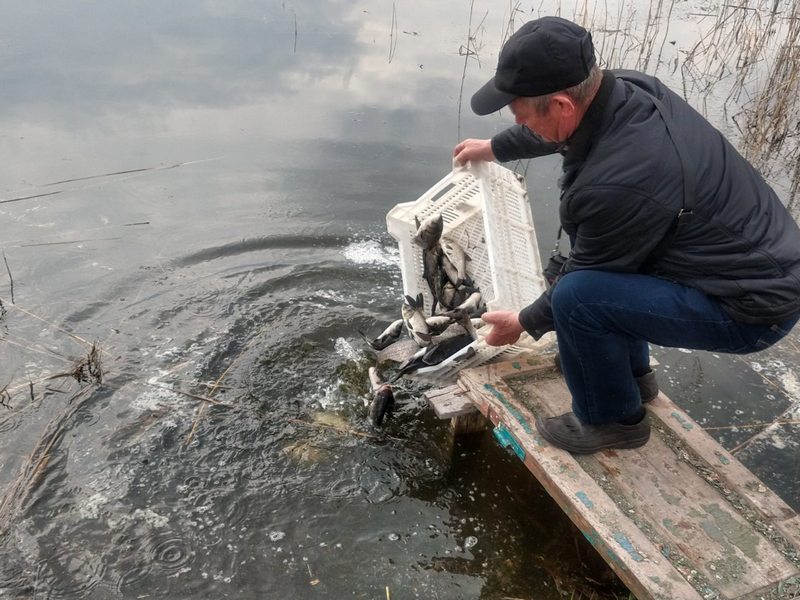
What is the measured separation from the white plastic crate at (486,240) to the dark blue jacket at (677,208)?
1.15 meters

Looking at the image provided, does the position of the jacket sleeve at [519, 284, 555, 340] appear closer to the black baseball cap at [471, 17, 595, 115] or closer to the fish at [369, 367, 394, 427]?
the black baseball cap at [471, 17, 595, 115]

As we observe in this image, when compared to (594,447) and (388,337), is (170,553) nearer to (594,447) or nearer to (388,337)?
(388,337)

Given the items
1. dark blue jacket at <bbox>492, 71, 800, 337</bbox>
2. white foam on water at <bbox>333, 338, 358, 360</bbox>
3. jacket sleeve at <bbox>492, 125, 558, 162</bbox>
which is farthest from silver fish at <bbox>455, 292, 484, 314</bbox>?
dark blue jacket at <bbox>492, 71, 800, 337</bbox>

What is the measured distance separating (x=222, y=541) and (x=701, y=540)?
2276 mm

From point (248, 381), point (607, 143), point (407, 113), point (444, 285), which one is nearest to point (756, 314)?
point (607, 143)

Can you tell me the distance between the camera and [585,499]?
2.74 meters

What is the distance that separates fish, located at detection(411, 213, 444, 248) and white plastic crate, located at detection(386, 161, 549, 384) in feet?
0.63

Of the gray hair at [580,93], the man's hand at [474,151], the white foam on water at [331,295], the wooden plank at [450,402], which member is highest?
the gray hair at [580,93]

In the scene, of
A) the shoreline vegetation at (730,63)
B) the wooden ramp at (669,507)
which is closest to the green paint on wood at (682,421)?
the wooden ramp at (669,507)

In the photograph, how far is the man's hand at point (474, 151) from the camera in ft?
12.6

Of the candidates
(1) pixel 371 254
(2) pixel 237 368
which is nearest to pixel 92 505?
(2) pixel 237 368

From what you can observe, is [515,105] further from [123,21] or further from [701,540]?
[123,21]

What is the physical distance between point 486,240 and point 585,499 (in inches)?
68.7

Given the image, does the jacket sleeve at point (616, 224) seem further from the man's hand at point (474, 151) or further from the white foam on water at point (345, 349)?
the white foam on water at point (345, 349)
